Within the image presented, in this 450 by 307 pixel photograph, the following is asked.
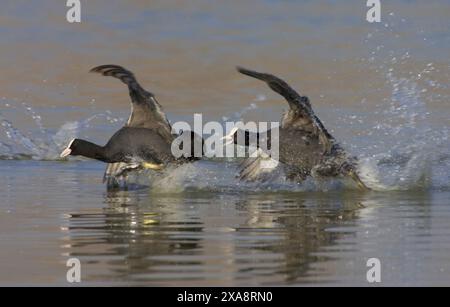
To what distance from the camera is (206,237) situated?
11656 mm

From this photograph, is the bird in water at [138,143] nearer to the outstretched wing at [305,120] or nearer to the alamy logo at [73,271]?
the outstretched wing at [305,120]

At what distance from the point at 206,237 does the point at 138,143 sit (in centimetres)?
577

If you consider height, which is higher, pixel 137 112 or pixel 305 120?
pixel 137 112

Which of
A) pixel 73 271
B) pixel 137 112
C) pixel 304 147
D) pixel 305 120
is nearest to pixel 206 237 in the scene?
pixel 73 271

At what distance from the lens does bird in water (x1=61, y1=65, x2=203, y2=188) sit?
56.3 feet

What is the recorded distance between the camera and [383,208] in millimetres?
14445

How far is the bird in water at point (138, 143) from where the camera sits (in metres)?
17.2

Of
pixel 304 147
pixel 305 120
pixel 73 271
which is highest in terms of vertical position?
pixel 305 120

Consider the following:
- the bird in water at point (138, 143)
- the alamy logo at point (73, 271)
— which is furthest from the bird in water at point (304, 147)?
the alamy logo at point (73, 271)

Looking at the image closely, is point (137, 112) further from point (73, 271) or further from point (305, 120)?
point (73, 271)

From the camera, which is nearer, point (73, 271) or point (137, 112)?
point (73, 271)

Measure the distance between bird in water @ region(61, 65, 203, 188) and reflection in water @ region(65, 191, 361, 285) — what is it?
109cm
